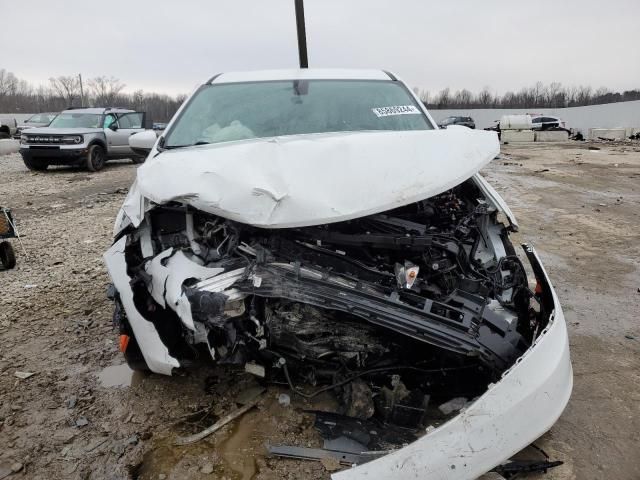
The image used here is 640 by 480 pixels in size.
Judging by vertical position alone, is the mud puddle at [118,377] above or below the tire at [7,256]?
below

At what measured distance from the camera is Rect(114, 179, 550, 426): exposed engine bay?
2045 millimetres

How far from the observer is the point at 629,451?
2.20 metres

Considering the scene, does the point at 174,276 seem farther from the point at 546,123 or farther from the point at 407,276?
the point at 546,123

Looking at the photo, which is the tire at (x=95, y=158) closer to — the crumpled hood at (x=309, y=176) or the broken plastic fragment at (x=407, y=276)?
the crumpled hood at (x=309, y=176)

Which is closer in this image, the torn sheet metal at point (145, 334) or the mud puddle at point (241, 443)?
the mud puddle at point (241, 443)

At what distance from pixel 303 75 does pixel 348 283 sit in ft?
7.32

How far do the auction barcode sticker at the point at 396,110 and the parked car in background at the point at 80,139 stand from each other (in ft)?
→ 28.3

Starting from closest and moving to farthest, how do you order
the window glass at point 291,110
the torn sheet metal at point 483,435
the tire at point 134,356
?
the torn sheet metal at point 483,435, the tire at point 134,356, the window glass at point 291,110

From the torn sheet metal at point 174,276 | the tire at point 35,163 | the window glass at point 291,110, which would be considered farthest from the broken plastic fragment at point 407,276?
the tire at point 35,163

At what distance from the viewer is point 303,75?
3.81m

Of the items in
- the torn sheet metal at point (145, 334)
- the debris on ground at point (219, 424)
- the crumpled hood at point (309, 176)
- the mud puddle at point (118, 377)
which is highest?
the crumpled hood at point (309, 176)

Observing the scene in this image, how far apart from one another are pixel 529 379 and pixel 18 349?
3.07 meters

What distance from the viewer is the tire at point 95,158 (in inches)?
469

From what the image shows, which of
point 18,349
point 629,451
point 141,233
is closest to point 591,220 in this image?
point 629,451
